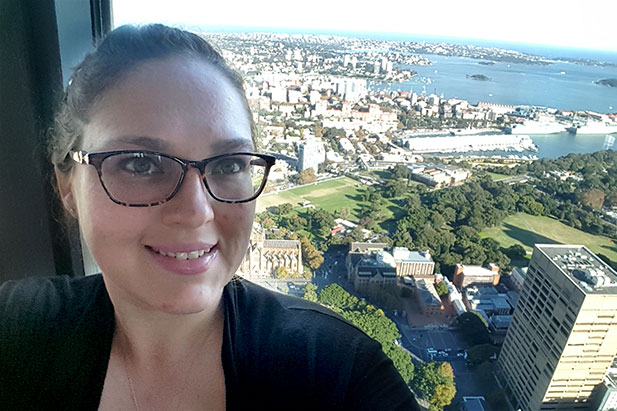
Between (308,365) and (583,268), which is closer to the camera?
(308,365)

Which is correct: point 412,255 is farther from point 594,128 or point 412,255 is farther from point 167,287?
point 167,287

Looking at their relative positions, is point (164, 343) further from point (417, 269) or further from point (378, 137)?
point (378, 137)

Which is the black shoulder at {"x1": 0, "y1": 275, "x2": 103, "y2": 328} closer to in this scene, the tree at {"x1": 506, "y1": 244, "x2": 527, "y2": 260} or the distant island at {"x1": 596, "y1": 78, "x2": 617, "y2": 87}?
the tree at {"x1": 506, "y1": 244, "x2": 527, "y2": 260}

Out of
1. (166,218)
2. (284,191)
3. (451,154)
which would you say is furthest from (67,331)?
(451,154)

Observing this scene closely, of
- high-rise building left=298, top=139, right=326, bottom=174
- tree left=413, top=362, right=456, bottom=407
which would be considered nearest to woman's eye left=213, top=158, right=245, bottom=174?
tree left=413, top=362, right=456, bottom=407

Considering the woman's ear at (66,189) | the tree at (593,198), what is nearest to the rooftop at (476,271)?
the tree at (593,198)

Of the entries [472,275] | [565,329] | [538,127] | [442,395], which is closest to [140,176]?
[565,329]
